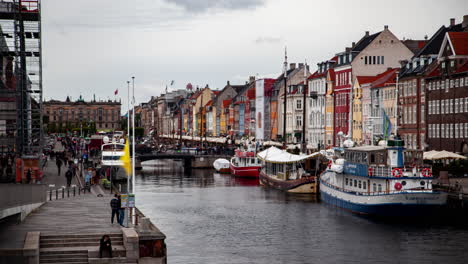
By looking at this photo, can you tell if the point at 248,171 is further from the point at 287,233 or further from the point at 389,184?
the point at 287,233

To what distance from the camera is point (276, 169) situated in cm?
8444

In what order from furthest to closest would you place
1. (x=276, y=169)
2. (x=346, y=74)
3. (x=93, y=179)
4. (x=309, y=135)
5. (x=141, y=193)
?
(x=309, y=135) < (x=346, y=74) < (x=276, y=169) < (x=141, y=193) < (x=93, y=179)

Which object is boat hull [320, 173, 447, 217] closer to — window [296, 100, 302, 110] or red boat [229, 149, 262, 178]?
red boat [229, 149, 262, 178]

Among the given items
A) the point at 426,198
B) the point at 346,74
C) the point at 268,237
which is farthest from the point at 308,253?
the point at 346,74

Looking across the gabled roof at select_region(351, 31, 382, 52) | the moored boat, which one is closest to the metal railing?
the moored boat

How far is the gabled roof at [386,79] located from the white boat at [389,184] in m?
36.8

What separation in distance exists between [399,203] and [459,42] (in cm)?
3035

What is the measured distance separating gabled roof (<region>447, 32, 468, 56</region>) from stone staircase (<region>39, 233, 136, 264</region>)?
170ft

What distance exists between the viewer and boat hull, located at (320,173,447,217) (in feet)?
Result: 170

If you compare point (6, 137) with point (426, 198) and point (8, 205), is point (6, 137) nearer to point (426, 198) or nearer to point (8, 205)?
point (8, 205)

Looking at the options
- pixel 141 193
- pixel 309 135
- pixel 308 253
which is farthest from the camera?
pixel 309 135

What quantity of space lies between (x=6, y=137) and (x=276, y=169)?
123 ft

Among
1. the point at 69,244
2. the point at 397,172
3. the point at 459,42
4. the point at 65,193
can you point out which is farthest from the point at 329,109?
the point at 69,244

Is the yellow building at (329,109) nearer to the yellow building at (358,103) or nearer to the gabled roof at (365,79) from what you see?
the yellow building at (358,103)
